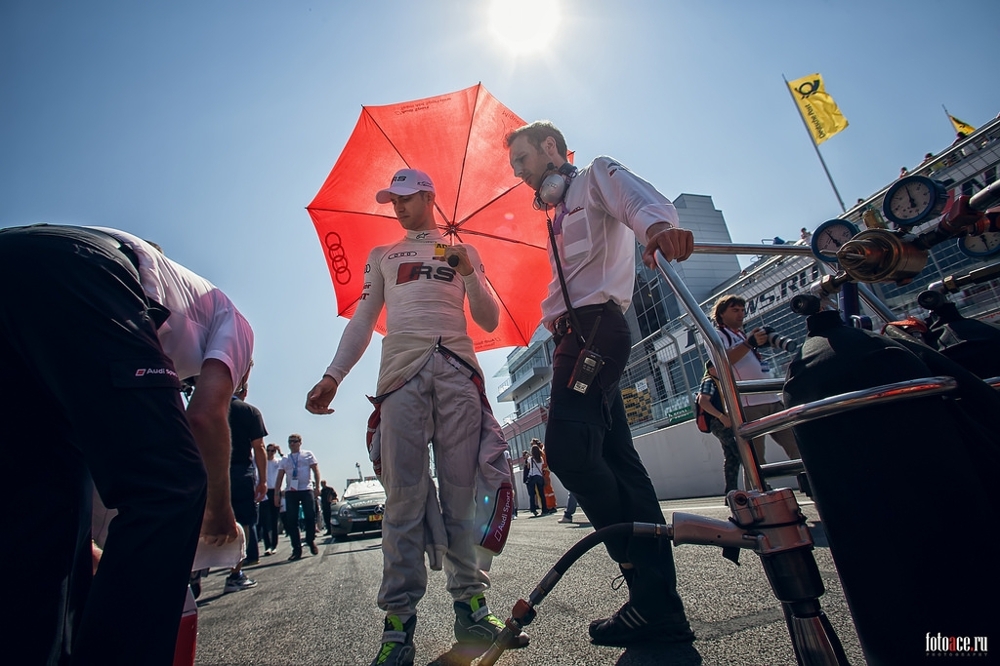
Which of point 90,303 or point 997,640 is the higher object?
point 90,303

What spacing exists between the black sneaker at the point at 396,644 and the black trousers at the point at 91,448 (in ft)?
2.48

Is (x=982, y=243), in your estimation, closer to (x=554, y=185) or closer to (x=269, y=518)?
(x=554, y=185)

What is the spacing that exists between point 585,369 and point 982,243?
97cm

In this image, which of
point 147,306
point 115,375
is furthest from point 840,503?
point 147,306

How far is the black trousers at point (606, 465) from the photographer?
1479mm

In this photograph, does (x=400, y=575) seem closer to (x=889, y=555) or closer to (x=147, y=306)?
(x=147, y=306)

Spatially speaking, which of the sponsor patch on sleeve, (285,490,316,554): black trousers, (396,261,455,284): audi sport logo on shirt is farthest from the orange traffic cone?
(285,490,316,554): black trousers

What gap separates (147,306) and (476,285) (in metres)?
1.33

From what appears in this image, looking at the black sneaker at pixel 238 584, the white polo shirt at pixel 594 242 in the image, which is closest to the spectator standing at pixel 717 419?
the white polo shirt at pixel 594 242

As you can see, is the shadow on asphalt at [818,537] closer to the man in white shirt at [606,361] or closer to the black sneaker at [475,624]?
the man in white shirt at [606,361]

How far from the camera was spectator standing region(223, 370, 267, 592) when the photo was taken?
4543mm

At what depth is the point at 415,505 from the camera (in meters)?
1.79

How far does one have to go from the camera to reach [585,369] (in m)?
1.61

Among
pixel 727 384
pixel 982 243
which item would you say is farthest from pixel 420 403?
pixel 982 243
